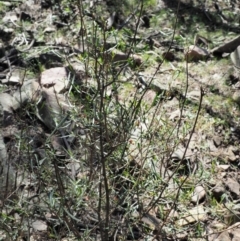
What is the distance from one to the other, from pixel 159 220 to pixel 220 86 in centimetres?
171

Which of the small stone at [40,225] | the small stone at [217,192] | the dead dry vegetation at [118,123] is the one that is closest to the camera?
the dead dry vegetation at [118,123]

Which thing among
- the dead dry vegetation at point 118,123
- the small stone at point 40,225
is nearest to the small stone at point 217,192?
the dead dry vegetation at point 118,123

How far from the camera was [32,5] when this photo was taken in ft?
19.3

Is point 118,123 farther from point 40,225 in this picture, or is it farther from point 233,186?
point 233,186

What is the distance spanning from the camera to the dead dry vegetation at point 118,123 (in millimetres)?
3029

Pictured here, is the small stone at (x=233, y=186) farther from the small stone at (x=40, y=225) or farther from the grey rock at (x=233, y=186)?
the small stone at (x=40, y=225)

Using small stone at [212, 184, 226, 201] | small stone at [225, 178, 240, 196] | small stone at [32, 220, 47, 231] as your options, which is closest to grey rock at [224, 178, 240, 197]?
small stone at [225, 178, 240, 196]

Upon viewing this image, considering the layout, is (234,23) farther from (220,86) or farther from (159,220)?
(159,220)

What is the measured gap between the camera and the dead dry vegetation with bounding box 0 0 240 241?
3.03 m

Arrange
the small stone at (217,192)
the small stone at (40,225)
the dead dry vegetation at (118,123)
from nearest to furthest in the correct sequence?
1. the dead dry vegetation at (118,123)
2. the small stone at (40,225)
3. the small stone at (217,192)

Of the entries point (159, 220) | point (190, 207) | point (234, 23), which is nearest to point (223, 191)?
point (190, 207)

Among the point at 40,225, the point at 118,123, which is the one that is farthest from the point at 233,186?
the point at 118,123

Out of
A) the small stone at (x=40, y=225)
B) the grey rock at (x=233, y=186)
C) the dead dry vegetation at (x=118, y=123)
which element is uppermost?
the dead dry vegetation at (x=118, y=123)

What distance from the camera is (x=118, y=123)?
2.91 meters
